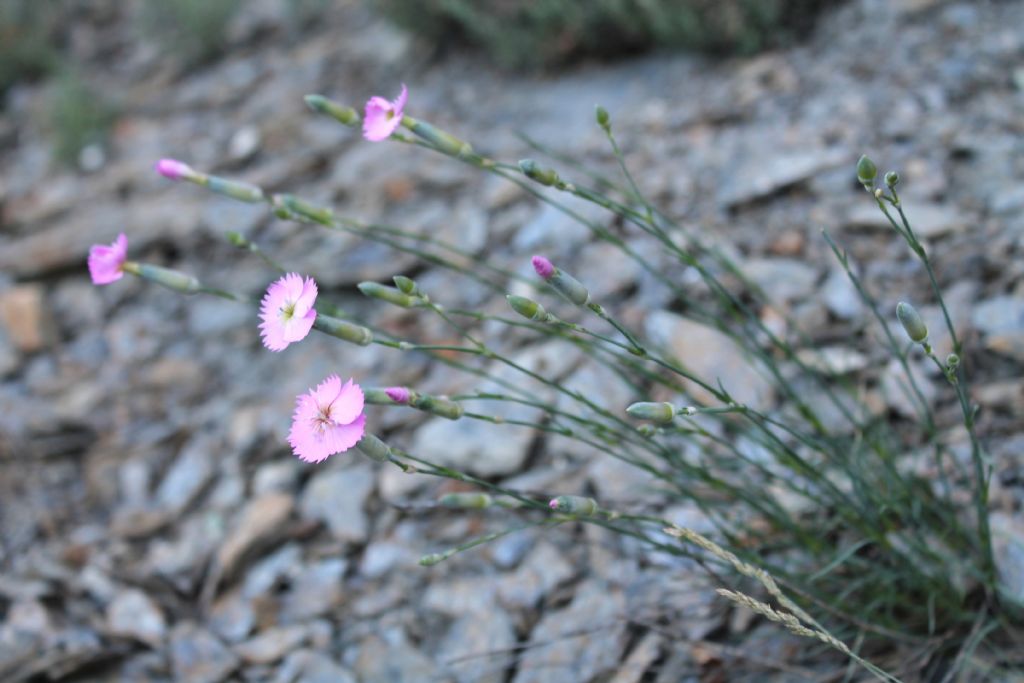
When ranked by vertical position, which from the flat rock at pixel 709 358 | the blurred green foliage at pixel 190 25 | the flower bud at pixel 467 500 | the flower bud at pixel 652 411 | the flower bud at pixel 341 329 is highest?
the blurred green foliage at pixel 190 25

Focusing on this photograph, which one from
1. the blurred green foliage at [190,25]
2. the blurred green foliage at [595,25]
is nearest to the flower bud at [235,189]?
the blurred green foliage at [595,25]

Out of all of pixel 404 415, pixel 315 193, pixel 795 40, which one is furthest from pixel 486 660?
pixel 795 40

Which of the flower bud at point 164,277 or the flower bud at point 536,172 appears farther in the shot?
the flower bud at point 164,277

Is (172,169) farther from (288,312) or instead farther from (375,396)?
(375,396)

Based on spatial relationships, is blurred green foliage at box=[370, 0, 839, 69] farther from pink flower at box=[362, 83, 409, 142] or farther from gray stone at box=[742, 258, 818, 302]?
pink flower at box=[362, 83, 409, 142]

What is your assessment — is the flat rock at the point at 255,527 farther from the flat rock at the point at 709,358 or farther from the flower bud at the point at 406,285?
the flower bud at the point at 406,285

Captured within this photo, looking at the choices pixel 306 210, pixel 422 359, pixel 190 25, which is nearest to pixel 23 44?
pixel 190 25
